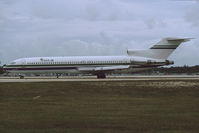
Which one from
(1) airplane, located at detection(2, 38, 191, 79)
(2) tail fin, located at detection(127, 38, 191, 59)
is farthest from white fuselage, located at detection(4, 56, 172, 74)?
(2) tail fin, located at detection(127, 38, 191, 59)

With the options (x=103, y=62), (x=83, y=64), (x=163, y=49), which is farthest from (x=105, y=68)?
(x=163, y=49)

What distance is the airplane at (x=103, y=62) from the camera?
2194 inches

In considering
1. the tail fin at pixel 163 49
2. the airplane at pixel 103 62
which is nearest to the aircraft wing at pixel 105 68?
the airplane at pixel 103 62

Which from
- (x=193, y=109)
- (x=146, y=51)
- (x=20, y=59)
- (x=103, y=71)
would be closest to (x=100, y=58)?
(x=103, y=71)

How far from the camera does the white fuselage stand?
182 ft

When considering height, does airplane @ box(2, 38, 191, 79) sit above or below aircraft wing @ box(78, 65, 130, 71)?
above

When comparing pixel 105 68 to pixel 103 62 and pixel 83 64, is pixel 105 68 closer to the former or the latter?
pixel 103 62

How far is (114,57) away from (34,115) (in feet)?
145

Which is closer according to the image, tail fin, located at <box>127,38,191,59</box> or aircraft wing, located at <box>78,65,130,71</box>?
aircraft wing, located at <box>78,65,130,71</box>

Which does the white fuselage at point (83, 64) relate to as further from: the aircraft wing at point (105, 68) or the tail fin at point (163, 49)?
the tail fin at point (163, 49)

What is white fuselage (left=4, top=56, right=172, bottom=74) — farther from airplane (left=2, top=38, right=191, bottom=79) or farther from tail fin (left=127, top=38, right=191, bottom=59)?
tail fin (left=127, top=38, right=191, bottom=59)

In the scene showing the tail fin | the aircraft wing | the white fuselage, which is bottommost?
the aircraft wing

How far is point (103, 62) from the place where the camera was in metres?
56.2

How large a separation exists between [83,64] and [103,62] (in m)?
3.24
